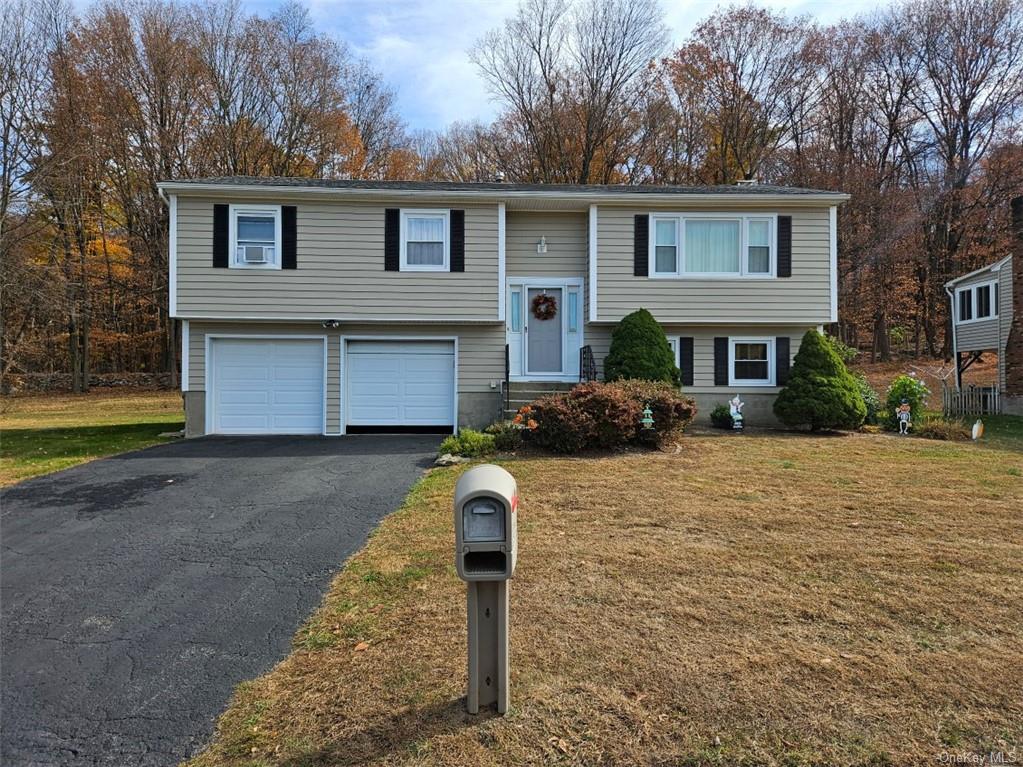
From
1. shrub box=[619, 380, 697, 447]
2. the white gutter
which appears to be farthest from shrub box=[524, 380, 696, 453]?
the white gutter

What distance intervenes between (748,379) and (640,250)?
12.7ft

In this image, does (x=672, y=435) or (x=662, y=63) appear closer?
(x=672, y=435)

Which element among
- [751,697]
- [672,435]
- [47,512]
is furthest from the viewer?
[672,435]

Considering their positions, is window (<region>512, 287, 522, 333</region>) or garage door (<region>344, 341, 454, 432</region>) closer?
garage door (<region>344, 341, 454, 432</region>)

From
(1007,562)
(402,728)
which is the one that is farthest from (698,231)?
(402,728)

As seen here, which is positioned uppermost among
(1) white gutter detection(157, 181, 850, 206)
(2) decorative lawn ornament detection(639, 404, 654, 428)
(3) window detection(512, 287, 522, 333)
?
(1) white gutter detection(157, 181, 850, 206)

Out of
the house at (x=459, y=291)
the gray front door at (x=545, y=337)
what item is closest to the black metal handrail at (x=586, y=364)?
the house at (x=459, y=291)

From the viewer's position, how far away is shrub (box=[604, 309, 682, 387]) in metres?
11.2

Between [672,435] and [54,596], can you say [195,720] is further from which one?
[672,435]

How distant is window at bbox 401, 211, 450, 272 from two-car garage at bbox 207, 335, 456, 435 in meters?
1.75

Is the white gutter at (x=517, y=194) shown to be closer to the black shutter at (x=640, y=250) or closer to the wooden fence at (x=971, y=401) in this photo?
the black shutter at (x=640, y=250)

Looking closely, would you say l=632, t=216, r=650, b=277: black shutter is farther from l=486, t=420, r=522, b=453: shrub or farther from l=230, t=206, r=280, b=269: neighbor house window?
l=230, t=206, r=280, b=269: neighbor house window

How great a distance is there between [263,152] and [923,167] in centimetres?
2989

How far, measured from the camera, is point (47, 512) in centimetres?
617
